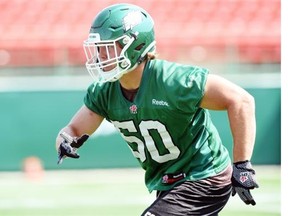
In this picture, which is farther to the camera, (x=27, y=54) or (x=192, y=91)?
(x=27, y=54)

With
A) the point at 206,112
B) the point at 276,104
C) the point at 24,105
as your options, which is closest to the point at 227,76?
the point at 276,104

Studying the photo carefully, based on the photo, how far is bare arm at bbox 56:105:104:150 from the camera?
4.29m

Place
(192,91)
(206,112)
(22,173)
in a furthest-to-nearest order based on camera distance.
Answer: (22,173), (206,112), (192,91)

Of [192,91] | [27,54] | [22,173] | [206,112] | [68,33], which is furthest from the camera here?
[68,33]

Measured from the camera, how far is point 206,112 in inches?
165

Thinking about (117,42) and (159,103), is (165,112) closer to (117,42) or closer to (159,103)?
(159,103)

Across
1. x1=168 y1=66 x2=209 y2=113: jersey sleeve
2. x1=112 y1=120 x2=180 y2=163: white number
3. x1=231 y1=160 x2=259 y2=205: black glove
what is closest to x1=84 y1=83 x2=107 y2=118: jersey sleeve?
x1=112 y1=120 x2=180 y2=163: white number

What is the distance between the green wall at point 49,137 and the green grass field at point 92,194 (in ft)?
0.38

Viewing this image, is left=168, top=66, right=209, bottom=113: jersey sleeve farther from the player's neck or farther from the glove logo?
the glove logo

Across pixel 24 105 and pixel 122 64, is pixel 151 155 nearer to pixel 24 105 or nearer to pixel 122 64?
pixel 122 64

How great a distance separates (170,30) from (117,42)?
7.84 meters

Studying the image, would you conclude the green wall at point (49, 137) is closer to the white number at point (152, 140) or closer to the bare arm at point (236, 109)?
the white number at point (152, 140)

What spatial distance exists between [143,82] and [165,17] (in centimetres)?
816

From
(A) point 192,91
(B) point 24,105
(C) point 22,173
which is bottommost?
(C) point 22,173
